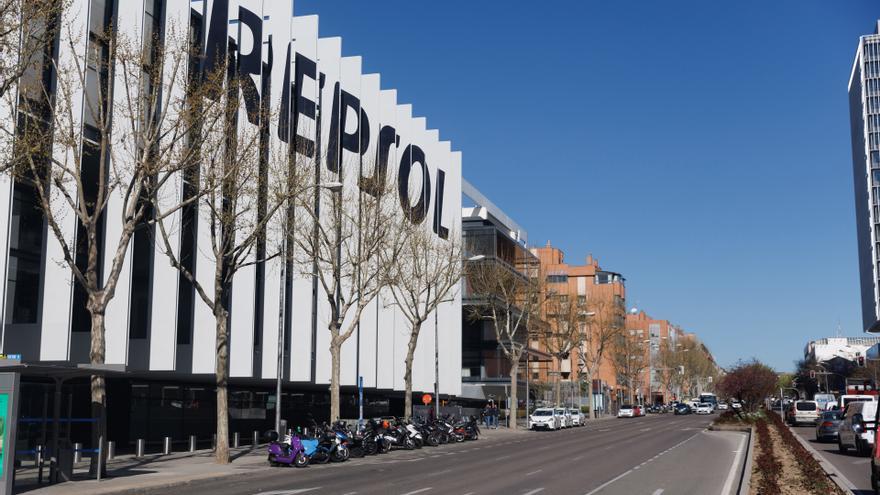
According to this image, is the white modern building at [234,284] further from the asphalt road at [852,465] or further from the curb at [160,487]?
the asphalt road at [852,465]

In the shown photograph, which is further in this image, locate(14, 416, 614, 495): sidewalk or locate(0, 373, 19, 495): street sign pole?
locate(14, 416, 614, 495): sidewalk

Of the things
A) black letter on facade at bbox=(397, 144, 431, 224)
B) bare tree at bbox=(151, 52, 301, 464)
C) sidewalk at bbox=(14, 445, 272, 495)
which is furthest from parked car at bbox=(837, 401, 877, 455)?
black letter on facade at bbox=(397, 144, 431, 224)

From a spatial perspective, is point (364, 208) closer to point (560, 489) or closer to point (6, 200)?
point (6, 200)

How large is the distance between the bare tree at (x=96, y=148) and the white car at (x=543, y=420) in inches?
1474

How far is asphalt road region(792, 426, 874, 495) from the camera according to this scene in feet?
66.5

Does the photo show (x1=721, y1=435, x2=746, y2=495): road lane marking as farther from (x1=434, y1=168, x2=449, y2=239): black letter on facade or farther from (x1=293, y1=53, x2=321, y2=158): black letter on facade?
(x1=434, y1=168, x2=449, y2=239): black letter on facade

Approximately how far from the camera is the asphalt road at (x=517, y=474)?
20047 mm

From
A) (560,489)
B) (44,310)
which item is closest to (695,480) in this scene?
(560,489)

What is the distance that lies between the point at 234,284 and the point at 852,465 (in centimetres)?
2430

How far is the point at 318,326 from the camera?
1795 inches

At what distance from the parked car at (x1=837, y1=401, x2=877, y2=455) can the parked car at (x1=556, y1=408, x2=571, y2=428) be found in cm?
3326

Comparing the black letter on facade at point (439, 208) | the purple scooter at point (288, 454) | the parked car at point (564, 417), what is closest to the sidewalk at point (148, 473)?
the purple scooter at point (288, 454)

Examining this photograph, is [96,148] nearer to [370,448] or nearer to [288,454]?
[288,454]

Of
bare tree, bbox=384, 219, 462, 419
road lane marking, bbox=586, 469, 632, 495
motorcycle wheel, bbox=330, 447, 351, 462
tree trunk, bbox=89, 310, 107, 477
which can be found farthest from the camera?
bare tree, bbox=384, 219, 462, 419
